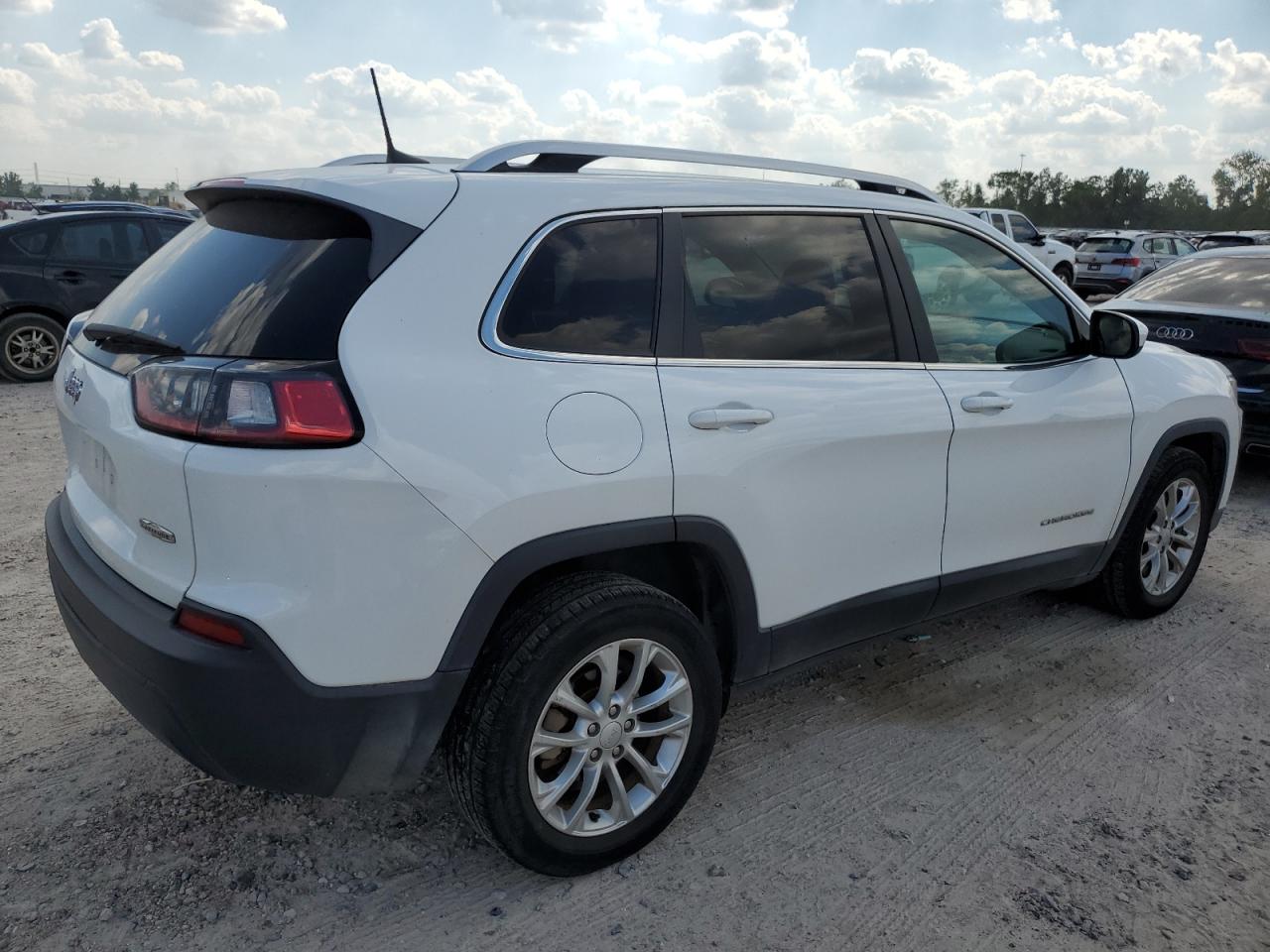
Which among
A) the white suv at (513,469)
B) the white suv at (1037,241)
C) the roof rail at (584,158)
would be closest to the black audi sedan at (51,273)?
the white suv at (513,469)

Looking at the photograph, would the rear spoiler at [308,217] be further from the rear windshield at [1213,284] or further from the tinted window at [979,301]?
the rear windshield at [1213,284]

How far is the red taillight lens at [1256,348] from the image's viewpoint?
21.1 ft

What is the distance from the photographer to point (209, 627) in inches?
85.0

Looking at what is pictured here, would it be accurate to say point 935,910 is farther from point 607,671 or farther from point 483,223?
point 483,223

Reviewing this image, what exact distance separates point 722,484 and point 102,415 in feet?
5.08

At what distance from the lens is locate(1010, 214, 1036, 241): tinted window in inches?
838

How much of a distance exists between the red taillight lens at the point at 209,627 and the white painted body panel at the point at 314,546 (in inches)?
1.3

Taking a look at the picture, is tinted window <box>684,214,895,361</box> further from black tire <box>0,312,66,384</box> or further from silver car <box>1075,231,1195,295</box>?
silver car <box>1075,231,1195,295</box>

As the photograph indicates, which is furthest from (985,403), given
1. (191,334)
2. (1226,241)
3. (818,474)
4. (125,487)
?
(1226,241)

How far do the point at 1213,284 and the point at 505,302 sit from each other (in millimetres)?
6449

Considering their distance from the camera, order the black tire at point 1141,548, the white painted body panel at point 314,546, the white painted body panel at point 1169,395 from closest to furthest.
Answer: the white painted body panel at point 314,546 < the white painted body panel at point 1169,395 < the black tire at point 1141,548

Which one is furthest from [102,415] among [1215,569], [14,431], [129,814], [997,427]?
[14,431]

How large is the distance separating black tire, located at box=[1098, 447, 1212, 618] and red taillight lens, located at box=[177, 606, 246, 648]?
359 centimetres

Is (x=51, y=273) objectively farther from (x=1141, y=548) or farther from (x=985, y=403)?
(x=1141, y=548)
